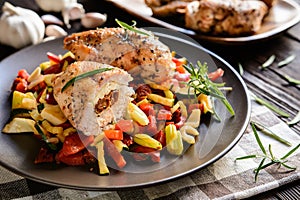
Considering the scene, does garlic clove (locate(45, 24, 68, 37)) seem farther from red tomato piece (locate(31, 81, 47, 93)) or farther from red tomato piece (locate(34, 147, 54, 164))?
red tomato piece (locate(34, 147, 54, 164))

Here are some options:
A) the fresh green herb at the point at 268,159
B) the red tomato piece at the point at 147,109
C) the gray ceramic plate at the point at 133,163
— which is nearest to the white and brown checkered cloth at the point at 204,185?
the fresh green herb at the point at 268,159

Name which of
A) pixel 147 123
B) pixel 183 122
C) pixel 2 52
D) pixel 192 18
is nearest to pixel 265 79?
pixel 192 18

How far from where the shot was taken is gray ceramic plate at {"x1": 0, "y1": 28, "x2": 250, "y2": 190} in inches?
109

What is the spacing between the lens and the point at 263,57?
15.6ft

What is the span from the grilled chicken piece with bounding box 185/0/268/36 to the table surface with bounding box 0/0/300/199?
15 centimetres

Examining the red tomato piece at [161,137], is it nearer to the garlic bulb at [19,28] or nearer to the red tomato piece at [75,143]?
the red tomato piece at [75,143]

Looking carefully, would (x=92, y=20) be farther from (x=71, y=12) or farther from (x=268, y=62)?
(x=268, y=62)

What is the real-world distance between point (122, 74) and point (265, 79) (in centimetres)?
179

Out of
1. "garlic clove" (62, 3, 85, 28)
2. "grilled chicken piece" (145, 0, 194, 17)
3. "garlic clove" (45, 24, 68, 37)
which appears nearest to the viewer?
"garlic clove" (45, 24, 68, 37)

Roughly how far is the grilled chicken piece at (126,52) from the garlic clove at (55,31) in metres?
1.28

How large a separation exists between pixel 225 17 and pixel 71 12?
1.64 metres

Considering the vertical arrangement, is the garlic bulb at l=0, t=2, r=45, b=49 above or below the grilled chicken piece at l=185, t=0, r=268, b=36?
below

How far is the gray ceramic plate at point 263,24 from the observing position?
178 inches

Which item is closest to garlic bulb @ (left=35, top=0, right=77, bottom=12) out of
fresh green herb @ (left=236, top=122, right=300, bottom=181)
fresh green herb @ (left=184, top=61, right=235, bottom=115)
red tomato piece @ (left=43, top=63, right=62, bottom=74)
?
red tomato piece @ (left=43, top=63, right=62, bottom=74)
